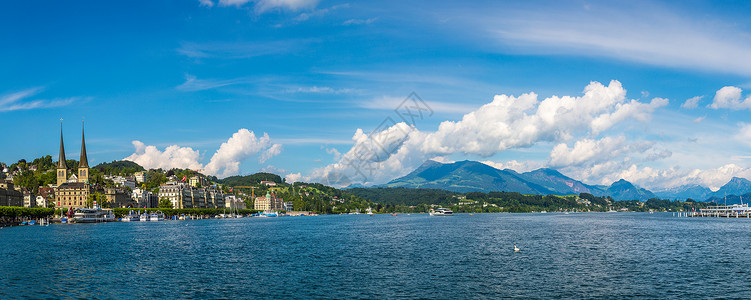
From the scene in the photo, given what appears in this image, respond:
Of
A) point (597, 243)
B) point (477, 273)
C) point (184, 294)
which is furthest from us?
point (597, 243)

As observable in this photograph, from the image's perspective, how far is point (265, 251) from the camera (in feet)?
264

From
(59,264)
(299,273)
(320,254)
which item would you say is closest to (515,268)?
(299,273)

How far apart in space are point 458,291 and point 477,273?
10.2m

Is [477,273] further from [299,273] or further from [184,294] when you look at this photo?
[184,294]

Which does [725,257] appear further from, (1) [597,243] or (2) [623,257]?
(1) [597,243]

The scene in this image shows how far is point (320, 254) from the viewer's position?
246ft

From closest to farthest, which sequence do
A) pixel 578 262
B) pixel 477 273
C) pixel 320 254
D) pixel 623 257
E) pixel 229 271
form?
pixel 477 273 < pixel 229 271 < pixel 578 262 < pixel 623 257 < pixel 320 254

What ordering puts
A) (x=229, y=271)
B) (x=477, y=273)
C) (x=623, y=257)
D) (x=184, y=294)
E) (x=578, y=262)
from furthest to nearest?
(x=623, y=257) < (x=578, y=262) < (x=229, y=271) < (x=477, y=273) < (x=184, y=294)

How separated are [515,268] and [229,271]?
29.8m

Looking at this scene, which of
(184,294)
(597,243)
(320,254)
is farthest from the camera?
(597,243)

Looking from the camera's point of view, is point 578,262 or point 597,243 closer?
point 578,262

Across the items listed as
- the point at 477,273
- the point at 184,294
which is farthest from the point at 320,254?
the point at 184,294

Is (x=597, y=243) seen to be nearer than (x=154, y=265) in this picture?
No

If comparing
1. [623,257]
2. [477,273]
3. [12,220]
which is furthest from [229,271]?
[12,220]
